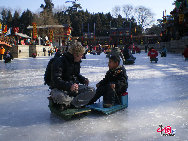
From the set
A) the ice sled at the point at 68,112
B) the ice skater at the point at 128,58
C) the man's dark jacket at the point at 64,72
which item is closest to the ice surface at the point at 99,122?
the ice sled at the point at 68,112

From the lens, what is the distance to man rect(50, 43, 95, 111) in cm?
323

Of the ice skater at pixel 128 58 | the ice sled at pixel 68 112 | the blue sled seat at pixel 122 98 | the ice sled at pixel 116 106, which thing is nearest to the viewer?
the ice sled at pixel 68 112

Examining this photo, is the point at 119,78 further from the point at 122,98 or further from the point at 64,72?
the point at 64,72

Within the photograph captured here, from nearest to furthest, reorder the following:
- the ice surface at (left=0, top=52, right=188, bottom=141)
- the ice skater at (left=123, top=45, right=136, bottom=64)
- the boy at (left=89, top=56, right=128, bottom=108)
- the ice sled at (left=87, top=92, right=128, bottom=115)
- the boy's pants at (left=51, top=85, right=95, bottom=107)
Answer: the ice surface at (left=0, top=52, right=188, bottom=141), the boy's pants at (left=51, top=85, right=95, bottom=107), the ice sled at (left=87, top=92, right=128, bottom=115), the boy at (left=89, top=56, right=128, bottom=108), the ice skater at (left=123, top=45, right=136, bottom=64)

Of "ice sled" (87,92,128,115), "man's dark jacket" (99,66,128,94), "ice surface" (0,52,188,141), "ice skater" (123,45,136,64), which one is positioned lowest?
"ice surface" (0,52,188,141)

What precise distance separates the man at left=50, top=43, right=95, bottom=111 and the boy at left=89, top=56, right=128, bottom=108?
0.30 m

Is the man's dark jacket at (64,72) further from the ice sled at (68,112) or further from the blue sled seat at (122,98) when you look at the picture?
the blue sled seat at (122,98)

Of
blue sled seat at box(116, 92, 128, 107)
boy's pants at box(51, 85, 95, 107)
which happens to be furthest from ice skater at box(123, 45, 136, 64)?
boy's pants at box(51, 85, 95, 107)

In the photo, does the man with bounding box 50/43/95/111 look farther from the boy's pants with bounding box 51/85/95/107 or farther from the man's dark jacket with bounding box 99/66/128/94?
the man's dark jacket with bounding box 99/66/128/94

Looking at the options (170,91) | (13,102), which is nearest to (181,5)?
(170,91)

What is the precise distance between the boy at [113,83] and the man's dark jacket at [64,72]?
1.94ft

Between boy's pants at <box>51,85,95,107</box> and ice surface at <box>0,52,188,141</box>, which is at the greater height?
boy's pants at <box>51,85,95,107</box>

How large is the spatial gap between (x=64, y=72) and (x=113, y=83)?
2.83 ft

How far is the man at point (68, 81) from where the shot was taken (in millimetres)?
3230
